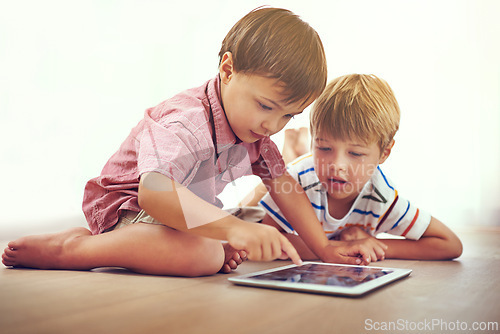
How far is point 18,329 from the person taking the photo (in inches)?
17.9

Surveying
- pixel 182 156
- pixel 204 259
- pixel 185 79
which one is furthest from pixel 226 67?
pixel 185 79

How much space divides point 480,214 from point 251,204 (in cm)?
99

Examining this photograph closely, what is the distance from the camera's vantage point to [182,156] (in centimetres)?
74

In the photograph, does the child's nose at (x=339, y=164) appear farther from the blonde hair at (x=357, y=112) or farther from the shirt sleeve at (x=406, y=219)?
the shirt sleeve at (x=406, y=219)

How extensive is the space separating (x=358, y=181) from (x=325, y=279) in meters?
0.43

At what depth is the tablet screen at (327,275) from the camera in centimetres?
68

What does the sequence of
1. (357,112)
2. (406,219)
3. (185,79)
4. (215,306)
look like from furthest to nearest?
1. (185,79)
2. (406,219)
3. (357,112)
4. (215,306)

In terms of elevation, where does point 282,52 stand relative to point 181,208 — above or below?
above

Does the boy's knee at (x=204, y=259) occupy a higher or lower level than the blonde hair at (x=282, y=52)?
lower

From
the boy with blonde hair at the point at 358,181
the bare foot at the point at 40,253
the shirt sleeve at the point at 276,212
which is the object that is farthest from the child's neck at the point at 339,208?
the bare foot at the point at 40,253

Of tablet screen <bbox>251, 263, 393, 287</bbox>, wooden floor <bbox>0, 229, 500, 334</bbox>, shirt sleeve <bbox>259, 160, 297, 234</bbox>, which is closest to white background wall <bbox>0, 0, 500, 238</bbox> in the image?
shirt sleeve <bbox>259, 160, 297, 234</bbox>

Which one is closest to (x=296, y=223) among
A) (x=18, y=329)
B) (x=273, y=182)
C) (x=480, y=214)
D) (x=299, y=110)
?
(x=273, y=182)

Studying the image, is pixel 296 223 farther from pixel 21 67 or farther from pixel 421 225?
pixel 21 67

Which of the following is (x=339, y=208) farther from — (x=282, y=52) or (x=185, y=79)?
(x=185, y=79)
